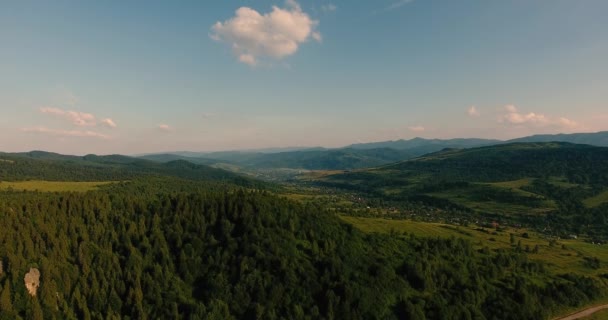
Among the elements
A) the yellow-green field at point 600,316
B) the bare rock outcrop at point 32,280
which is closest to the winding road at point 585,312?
the yellow-green field at point 600,316

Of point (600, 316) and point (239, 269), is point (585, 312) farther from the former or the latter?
point (239, 269)

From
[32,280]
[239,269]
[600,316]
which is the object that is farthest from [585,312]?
[32,280]

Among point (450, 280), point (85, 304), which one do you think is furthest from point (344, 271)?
point (85, 304)

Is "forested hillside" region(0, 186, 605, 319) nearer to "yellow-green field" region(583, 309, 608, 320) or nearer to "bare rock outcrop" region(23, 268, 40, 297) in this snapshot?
"bare rock outcrop" region(23, 268, 40, 297)

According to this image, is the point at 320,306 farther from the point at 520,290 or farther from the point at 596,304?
the point at 596,304

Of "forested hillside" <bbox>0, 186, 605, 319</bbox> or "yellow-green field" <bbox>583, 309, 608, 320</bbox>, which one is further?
"yellow-green field" <bbox>583, 309, 608, 320</bbox>

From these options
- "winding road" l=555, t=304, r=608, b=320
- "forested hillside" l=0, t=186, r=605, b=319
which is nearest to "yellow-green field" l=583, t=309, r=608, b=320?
"winding road" l=555, t=304, r=608, b=320
